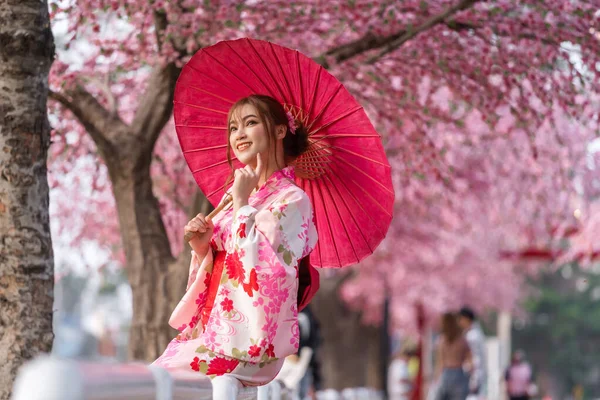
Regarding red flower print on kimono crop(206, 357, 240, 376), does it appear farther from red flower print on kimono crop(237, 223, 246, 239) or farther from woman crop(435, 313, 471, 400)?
woman crop(435, 313, 471, 400)

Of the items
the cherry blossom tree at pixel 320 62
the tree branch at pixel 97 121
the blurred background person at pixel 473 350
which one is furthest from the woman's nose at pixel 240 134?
the blurred background person at pixel 473 350

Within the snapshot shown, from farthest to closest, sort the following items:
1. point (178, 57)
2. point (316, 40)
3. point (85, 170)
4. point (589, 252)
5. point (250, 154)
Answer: point (589, 252)
point (85, 170)
point (316, 40)
point (178, 57)
point (250, 154)

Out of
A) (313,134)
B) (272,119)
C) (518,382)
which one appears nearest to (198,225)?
(272,119)

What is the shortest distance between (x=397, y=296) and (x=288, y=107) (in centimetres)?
2655

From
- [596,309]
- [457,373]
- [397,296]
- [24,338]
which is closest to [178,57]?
[24,338]

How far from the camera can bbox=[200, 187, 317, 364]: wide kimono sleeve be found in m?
3.63

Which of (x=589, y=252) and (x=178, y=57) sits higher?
(x=178, y=57)

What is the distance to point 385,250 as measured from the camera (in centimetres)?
1992

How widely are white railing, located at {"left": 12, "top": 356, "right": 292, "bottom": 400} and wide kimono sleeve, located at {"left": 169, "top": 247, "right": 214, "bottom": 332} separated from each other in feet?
3.82

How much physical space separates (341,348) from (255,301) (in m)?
20.0

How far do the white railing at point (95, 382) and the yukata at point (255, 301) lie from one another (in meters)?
0.78

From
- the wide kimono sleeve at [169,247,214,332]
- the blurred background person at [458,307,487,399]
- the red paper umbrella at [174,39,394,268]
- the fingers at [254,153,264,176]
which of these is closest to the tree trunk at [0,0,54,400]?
the red paper umbrella at [174,39,394,268]

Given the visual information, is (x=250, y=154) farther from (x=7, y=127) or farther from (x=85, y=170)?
(x=85, y=170)

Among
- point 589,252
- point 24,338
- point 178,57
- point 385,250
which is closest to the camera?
point 24,338
